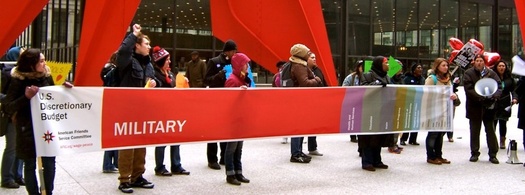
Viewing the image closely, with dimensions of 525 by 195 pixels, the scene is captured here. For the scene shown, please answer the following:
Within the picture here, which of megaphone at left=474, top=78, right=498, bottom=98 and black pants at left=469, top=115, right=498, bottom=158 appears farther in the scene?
black pants at left=469, top=115, right=498, bottom=158

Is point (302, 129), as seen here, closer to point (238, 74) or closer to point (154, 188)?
point (238, 74)

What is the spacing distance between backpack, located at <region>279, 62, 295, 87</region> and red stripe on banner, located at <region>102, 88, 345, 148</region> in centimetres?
64

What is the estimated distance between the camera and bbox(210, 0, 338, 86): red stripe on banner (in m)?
8.50

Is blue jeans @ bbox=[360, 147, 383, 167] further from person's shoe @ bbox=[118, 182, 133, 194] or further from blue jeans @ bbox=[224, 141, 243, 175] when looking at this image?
person's shoe @ bbox=[118, 182, 133, 194]

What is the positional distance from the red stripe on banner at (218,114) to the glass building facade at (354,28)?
13.4 meters

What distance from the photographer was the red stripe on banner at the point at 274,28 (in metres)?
8.50

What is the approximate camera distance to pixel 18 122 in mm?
4441

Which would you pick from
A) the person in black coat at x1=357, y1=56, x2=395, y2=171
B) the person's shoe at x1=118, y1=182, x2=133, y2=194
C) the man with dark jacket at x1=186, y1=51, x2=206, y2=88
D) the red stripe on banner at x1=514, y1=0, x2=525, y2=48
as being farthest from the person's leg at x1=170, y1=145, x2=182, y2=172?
the red stripe on banner at x1=514, y1=0, x2=525, y2=48

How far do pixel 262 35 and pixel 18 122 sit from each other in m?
4.83

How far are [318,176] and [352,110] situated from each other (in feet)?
3.24

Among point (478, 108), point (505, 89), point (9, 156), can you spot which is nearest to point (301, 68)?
point (478, 108)

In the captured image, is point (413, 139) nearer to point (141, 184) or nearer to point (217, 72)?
point (217, 72)

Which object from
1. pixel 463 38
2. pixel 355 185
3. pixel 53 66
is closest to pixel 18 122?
pixel 53 66

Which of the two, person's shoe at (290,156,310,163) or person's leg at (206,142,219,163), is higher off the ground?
person's leg at (206,142,219,163)
